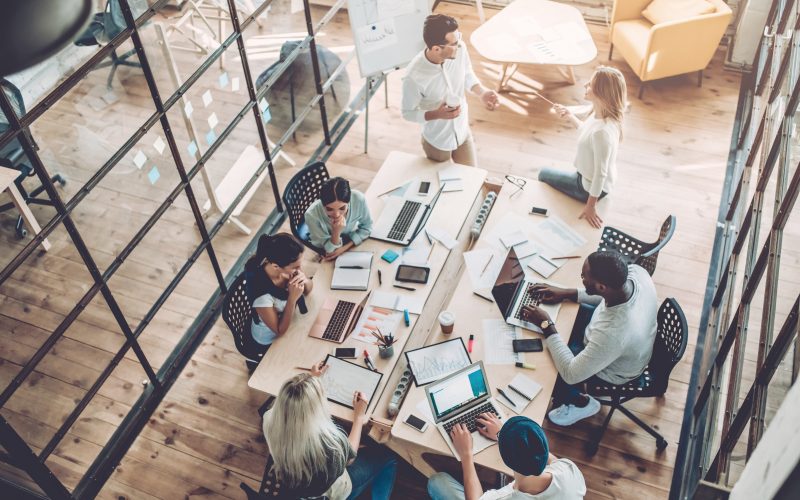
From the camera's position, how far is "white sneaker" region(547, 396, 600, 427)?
4.05 metres

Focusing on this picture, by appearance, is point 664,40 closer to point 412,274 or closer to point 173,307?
point 412,274

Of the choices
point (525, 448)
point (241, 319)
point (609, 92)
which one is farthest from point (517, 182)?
point (525, 448)

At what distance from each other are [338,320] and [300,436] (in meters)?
1.07

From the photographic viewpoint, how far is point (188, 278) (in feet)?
16.5

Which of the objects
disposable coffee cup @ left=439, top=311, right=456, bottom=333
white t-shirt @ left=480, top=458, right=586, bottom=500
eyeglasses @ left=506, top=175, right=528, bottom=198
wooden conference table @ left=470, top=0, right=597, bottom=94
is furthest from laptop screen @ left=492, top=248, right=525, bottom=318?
wooden conference table @ left=470, top=0, right=597, bottom=94

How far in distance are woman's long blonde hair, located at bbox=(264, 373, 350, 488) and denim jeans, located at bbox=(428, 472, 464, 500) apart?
72 cm

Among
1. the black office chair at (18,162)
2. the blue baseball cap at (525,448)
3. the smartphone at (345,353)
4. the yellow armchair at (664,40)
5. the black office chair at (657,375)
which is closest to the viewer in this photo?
the blue baseball cap at (525,448)

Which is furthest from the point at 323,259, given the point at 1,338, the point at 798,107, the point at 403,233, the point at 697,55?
the point at 697,55

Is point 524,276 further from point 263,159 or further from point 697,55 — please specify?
point 697,55

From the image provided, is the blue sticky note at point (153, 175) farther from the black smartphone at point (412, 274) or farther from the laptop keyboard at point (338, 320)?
the black smartphone at point (412, 274)

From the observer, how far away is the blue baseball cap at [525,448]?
2695 mm

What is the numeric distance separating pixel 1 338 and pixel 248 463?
1.65 metres

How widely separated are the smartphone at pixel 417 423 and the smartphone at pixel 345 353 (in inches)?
19.2

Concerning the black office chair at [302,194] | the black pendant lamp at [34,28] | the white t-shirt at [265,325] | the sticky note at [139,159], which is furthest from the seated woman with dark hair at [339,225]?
the black pendant lamp at [34,28]
